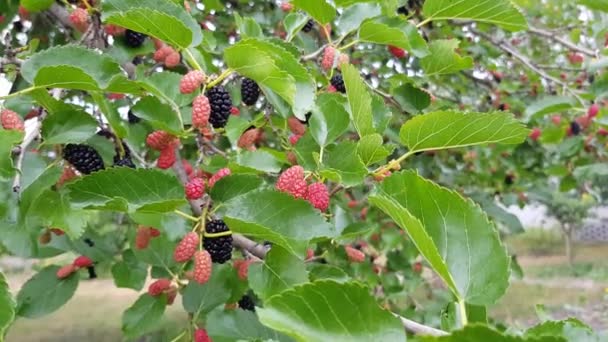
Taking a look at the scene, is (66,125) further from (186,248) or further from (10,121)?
(186,248)

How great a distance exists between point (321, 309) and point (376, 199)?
0.12 m

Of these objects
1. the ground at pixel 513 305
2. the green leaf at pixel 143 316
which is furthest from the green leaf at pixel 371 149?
the ground at pixel 513 305

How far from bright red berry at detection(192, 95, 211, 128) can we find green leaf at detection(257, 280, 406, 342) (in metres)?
0.30

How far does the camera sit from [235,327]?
742 millimetres

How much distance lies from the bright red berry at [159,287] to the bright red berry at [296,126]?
32 centimetres

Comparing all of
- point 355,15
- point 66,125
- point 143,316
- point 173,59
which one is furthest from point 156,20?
point 143,316

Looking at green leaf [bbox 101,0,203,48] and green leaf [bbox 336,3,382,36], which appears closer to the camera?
green leaf [bbox 101,0,203,48]

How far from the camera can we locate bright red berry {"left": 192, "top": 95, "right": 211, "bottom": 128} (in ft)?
2.18

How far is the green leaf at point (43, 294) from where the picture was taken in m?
0.98

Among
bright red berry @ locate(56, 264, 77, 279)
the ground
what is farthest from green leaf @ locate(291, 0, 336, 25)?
the ground

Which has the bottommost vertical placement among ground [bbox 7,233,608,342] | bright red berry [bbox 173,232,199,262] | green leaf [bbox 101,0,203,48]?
A: ground [bbox 7,233,608,342]

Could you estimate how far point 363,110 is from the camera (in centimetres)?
69

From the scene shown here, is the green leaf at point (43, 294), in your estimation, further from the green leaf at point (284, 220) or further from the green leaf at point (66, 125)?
the green leaf at point (284, 220)

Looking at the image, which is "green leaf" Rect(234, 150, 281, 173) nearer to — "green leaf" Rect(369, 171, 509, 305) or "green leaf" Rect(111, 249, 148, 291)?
"green leaf" Rect(369, 171, 509, 305)
